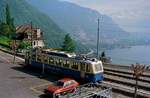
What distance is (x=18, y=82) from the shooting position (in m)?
37.8

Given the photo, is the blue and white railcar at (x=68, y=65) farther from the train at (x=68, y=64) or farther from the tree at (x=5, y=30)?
the tree at (x=5, y=30)

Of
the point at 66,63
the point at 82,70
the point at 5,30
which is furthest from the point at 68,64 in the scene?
the point at 5,30

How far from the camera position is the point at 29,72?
4475 cm

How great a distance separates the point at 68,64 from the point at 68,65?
0.13 meters

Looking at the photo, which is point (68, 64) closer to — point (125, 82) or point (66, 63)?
point (66, 63)

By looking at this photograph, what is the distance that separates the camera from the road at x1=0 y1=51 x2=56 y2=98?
3247 cm

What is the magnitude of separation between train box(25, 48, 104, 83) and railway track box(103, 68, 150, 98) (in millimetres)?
1829

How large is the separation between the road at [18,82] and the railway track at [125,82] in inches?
311

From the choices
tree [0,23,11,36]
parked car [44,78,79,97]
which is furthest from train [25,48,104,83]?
tree [0,23,11,36]

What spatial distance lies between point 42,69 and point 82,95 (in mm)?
15202

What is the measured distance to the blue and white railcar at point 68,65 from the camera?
35.6m

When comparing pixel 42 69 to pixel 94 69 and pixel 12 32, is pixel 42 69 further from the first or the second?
pixel 12 32

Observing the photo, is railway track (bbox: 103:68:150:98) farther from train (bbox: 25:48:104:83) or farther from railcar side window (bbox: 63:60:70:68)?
railcar side window (bbox: 63:60:70:68)

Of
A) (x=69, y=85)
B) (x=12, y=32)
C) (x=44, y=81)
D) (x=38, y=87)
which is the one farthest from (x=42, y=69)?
(x=12, y=32)
